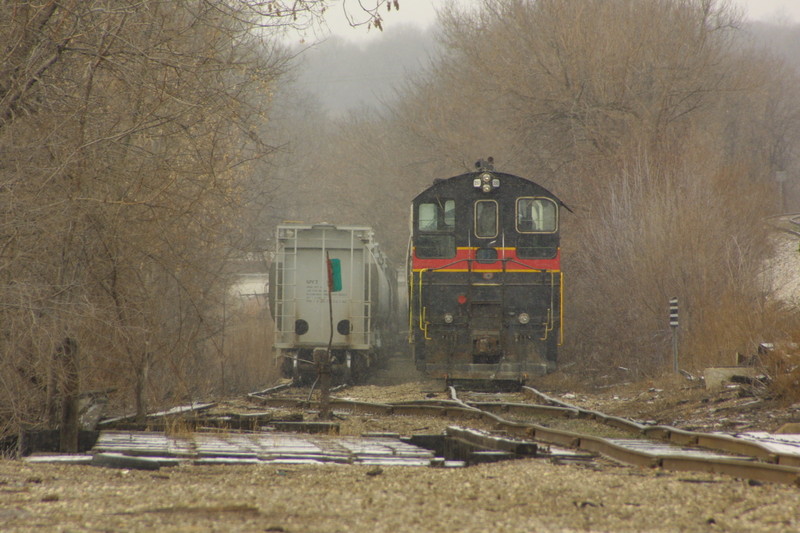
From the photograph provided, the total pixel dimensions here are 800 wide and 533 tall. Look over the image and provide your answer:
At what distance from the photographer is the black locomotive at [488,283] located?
51.9 feet

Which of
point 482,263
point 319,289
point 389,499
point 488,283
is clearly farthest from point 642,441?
point 319,289

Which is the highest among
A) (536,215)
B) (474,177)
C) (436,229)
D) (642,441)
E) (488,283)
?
(474,177)

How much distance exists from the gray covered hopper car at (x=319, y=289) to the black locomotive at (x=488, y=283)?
105 inches

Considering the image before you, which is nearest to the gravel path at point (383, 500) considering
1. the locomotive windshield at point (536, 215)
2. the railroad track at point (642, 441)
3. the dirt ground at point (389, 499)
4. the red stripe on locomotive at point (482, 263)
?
the dirt ground at point (389, 499)

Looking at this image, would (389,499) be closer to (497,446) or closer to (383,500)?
(383,500)

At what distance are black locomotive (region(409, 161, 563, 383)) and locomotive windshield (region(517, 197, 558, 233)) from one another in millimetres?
19

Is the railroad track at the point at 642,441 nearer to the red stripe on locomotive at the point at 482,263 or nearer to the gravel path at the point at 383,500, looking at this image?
the gravel path at the point at 383,500

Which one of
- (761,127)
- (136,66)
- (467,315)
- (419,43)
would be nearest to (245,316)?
(467,315)

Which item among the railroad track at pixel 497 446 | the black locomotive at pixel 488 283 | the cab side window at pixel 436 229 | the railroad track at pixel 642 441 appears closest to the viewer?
the railroad track at pixel 642 441

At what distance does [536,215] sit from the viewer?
53.5ft

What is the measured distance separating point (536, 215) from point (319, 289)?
207 inches

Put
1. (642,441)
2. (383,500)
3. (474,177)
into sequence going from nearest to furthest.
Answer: (383,500), (642,441), (474,177)

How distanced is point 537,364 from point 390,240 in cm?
2825

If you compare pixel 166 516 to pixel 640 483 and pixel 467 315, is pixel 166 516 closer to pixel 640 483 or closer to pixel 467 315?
pixel 640 483
